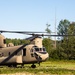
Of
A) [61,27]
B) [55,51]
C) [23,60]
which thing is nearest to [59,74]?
[23,60]

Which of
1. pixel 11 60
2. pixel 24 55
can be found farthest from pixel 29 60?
pixel 11 60

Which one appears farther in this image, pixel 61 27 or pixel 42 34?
pixel 61 27

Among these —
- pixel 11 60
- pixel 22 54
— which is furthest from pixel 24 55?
pixel 11 60

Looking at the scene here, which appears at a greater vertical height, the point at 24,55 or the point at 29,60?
the point at 24,55

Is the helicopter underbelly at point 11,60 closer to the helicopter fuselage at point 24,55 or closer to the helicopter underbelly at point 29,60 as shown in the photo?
the helicopter fuselage at point 24,55

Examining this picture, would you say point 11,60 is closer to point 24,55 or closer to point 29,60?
point 24,55

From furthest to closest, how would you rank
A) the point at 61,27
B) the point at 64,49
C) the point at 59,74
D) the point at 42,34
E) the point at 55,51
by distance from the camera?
the point at 61,27 < the point at 64,49 < the point at 55,51 < the point at 42,34 < the point at 59,74

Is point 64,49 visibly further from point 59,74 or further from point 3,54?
point 59,74

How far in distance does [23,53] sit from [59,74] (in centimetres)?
1436

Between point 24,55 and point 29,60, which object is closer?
point 29,60

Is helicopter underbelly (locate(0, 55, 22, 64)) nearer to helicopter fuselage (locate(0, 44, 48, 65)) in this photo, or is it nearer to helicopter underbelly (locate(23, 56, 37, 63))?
helicopter fuselage (locate(0, 44, 48, 65))

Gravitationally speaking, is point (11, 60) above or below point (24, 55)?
below

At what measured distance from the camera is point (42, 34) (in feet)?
113

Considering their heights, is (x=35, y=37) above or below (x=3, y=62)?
above
